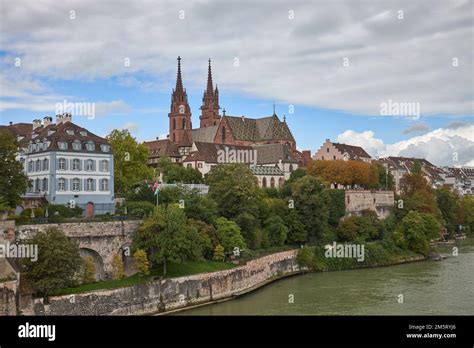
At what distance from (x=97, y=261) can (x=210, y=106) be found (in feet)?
221

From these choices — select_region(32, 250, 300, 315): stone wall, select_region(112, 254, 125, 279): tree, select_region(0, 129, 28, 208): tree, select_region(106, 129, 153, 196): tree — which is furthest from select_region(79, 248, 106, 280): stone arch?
select_region(106, 129, 153, 196): tree

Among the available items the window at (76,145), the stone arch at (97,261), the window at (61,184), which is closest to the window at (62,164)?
the window at (61,184)

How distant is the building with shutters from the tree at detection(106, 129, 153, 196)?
10825mm

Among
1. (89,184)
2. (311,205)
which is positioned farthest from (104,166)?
(311,205)

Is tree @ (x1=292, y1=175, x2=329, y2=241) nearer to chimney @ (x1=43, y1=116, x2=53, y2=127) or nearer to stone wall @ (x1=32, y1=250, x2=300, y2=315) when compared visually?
stone wall @ (x1=32, y1=250, x2=300, y2=315)

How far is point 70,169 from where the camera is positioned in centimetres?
3462

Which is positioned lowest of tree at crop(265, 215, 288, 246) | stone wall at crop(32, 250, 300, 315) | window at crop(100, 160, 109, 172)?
stone wall at crop(32, 250, 300, 315)

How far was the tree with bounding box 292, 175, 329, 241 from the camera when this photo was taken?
146 feet

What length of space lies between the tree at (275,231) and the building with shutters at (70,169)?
11.5 m

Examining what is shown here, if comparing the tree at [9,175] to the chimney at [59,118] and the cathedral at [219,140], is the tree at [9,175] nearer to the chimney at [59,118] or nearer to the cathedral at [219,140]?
the chimney at [59,118]

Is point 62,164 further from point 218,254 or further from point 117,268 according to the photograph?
point 218,254

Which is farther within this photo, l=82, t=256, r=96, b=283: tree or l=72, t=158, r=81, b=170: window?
l=72, t=158, r=81, b=170: window

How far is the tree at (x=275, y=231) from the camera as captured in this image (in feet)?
135
